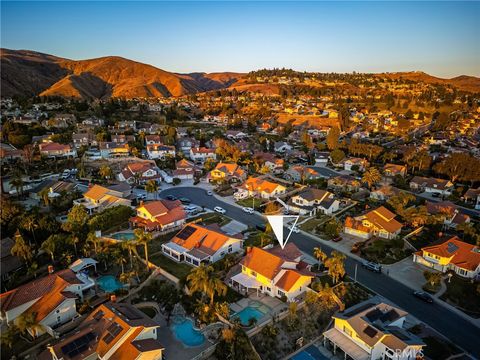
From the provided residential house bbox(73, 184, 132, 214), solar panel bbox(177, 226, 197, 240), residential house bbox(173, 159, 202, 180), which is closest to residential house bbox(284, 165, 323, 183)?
residential house bbox(173, 159, 202, 180)

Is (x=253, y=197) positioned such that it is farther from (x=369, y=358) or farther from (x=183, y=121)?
(x=183, y=121)

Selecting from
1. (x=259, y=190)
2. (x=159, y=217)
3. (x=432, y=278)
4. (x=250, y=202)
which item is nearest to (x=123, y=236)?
(x=159, y=217)

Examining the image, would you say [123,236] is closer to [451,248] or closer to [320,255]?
[320,255]

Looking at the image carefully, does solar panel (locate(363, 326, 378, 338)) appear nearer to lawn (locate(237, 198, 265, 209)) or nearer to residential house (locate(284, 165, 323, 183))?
lawn (locate(237, 198, 265, 209))

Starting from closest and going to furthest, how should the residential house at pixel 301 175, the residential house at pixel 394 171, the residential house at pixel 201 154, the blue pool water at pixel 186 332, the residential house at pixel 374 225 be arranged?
the blue pool water at pixel 186 332, the residential house at pixel 374 225, the residential house at pixel 301 175, the residential house at pixel 394 171, the residential house at pixel 201 154

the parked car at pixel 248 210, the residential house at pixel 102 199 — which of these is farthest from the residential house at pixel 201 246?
the residential house at pixel 102 199

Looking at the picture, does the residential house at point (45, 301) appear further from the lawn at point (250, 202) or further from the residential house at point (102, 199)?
the lawn at point (250, 202)
